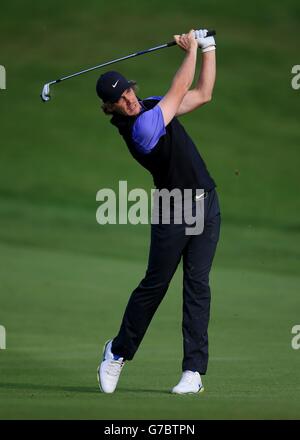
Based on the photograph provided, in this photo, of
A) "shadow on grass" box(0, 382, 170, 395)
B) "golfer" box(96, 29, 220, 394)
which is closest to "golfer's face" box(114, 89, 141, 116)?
"golfer" box(96, 29, 220, 394)

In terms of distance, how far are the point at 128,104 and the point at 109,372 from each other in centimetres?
155

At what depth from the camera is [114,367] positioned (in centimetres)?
696

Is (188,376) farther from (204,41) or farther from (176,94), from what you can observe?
(204,41)

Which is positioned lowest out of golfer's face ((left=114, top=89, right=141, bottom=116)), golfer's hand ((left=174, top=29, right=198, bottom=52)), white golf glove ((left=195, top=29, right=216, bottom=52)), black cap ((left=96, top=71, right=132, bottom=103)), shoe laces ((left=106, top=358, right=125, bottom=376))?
shoe laces ((left=106, top=358, right=125, bottom=376))

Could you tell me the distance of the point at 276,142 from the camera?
20453mm

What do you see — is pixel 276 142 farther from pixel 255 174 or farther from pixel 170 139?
pixel 170 139

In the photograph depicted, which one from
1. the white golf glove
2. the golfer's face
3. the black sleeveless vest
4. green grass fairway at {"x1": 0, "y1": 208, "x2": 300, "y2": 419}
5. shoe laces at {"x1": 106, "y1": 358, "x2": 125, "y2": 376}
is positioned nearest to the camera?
green grass fairway at {"x1": 0, "y1": 208, "x2": 300, "y2": 419}

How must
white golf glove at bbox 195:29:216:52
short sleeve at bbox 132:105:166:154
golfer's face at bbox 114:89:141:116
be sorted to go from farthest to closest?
white golf glove at bbox 195:29:216:52 → golfer's face at bbox 114:89:141:116 → short sleeve at bbox 132:105:166:154

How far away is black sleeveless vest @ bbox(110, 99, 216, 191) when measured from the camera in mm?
6812

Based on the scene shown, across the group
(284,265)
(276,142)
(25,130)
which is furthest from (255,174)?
(284,265)

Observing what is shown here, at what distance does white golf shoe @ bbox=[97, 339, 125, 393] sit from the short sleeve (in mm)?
1287

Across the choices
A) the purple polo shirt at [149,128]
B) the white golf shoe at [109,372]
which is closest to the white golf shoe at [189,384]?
the white golf shoe at [109,372]

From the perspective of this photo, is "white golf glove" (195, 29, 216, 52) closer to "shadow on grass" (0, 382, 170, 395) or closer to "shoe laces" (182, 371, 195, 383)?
"shoe laces" (182, 371, 195, 383)
